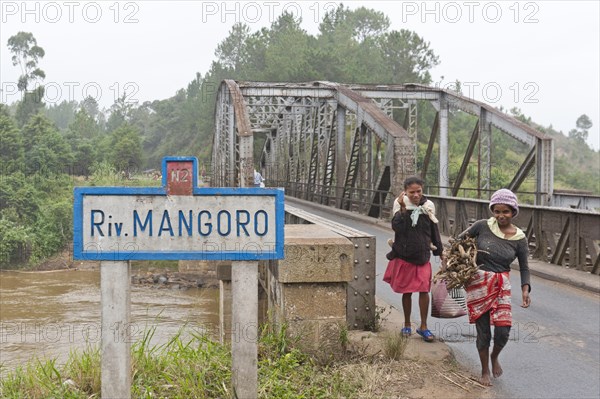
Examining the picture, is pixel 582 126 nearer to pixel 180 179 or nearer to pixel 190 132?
pixel 190 132

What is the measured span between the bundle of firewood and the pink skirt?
0.50m

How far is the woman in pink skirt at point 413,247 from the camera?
593cm

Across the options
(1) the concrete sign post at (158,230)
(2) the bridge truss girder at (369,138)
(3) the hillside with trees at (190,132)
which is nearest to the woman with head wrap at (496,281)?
(1) the concrete sign post at (158,230)

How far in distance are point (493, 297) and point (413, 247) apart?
1006 mm

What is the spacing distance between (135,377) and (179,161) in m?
1.97

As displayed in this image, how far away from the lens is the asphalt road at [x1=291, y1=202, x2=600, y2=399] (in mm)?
5230

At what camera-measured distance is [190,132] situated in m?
90.9

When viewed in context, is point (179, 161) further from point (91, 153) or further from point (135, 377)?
point (91, 153)

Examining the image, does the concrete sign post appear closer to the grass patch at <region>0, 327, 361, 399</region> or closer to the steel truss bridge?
the grass patch at <region>0, 327, 361, 399</region>

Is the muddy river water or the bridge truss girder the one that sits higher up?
the bridge truss girder

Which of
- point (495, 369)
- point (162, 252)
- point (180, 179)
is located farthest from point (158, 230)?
point (495, 369)

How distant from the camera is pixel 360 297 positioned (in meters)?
6.11

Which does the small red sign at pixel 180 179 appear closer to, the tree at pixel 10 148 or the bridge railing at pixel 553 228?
the bridge railing at pixel 553 228

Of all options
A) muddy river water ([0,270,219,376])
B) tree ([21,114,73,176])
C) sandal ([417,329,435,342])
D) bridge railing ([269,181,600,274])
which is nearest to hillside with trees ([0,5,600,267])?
tree ([21,114,73,176])
